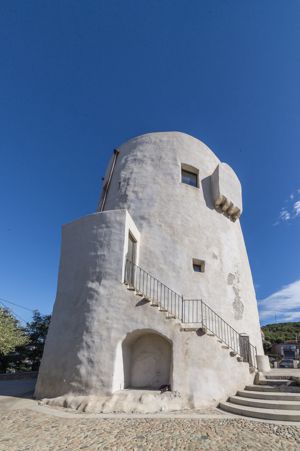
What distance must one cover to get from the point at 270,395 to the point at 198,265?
5.87 meters

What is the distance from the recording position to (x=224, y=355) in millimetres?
8953

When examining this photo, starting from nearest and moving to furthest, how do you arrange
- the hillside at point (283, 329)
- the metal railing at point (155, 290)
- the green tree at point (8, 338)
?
the metal railing at point (155, 290)
the green tree at point (8, 338)
the hillside at point (283, 329)

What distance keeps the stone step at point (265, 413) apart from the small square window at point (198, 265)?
5.72 m

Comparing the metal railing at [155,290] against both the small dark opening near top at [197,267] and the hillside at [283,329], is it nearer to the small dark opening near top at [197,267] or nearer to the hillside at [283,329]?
the small dark opening near top at [197,267]

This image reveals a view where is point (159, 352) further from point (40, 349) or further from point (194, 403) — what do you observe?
point (40, 349)

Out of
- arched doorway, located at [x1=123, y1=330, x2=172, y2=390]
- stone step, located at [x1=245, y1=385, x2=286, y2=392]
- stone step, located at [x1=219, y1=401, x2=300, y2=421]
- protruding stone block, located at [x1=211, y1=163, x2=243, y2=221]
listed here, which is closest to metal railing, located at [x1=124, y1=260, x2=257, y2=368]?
arched doorway, located at [x1=123, y1=330, x2=172, y2=390]

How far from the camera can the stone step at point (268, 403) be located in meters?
7.02

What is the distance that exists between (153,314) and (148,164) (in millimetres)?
8582

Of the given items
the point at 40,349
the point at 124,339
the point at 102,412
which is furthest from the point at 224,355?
the point at 40,349


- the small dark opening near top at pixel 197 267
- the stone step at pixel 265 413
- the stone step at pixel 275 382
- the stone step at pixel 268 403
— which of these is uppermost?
the small dark opening near top at pixel 197 267

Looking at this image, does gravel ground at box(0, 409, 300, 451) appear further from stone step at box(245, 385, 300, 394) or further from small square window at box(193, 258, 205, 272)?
small square window at box(193, 258, 205, 272)

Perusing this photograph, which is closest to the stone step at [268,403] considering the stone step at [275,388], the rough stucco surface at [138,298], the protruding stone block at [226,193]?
the rough stucco surface at [138,298]

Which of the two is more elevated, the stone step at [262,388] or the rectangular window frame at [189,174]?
the rectangular window frame at [189,174]

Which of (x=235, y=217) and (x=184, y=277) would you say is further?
(x=235, y=217)
